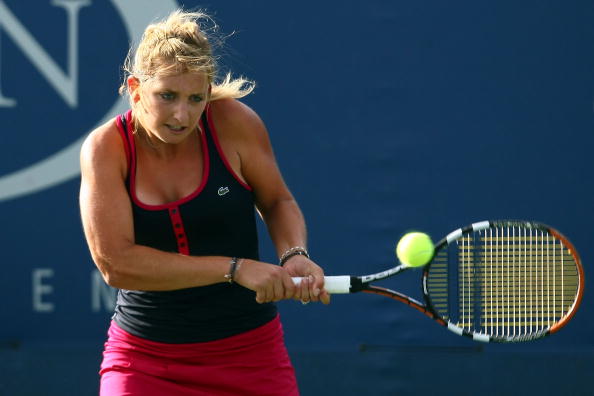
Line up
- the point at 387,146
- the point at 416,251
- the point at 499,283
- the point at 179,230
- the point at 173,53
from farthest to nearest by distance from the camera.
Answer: the point at 387,146, the point at 499,283, the point at 416,251, the point at 179,230, the point at 173,53

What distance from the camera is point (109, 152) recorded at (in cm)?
264

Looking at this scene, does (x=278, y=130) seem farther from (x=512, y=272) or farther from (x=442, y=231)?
(x=512, y=272)

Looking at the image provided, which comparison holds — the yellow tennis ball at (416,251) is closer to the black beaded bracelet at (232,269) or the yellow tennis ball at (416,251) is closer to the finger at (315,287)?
the finger at (315,287)

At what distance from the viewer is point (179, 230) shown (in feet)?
8.84

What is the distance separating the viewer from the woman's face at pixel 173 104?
2.59 m

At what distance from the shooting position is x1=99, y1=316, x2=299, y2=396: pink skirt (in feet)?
8.91

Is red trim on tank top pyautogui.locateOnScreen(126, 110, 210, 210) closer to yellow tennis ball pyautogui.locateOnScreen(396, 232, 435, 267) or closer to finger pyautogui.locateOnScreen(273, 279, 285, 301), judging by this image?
finger pyautogui.locateOnScreen(273, 279, 285, 301)

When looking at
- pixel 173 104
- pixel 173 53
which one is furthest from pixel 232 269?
pixel 173 53

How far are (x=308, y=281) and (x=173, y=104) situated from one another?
566mm

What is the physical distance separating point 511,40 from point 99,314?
82.4 inches

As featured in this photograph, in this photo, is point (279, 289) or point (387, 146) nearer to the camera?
point (279, 289)

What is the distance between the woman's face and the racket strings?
845 millimetres

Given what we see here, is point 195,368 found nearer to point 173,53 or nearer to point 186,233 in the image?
point 186,233

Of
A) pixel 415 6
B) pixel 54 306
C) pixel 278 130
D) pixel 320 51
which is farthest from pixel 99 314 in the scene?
pixel 415 6
